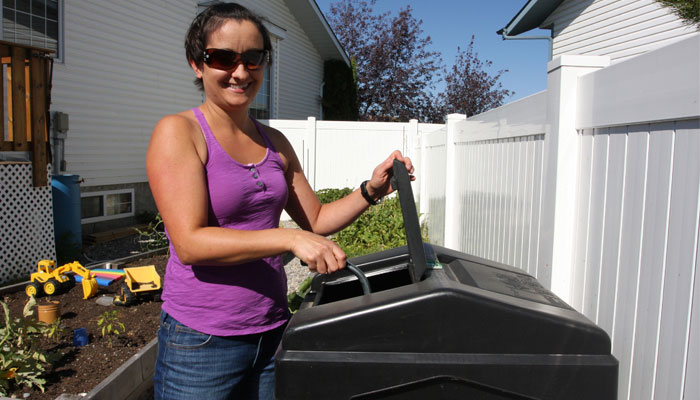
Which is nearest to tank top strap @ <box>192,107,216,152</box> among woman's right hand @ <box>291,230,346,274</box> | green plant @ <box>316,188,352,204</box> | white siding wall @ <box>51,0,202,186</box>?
woman's right hand @ <box>291,230,346,274</box>

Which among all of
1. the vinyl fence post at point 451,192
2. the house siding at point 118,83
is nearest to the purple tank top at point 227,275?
the vinyl fence post at point 451,192

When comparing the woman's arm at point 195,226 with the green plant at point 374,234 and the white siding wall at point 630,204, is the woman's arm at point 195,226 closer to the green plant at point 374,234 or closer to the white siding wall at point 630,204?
the white siding wall at point 630,204

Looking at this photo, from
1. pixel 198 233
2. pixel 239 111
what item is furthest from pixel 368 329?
pixel 239 111

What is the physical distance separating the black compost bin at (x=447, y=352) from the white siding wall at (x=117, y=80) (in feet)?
25.0

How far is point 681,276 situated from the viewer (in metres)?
1.24

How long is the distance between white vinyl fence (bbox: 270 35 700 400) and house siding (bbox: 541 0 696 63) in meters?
7.51

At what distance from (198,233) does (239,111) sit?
19.7 inches

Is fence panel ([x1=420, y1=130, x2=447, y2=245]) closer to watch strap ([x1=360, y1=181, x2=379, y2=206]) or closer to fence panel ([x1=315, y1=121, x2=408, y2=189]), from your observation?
watch strap ([x1=360, y1=181, x2=379, y2=206])

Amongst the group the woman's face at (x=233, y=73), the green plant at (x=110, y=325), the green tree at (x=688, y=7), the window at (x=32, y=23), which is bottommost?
the green plant at (x=110, y=325)

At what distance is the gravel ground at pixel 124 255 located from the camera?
633 centimetres

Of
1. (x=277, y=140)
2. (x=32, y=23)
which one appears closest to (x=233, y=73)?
(x=277, y=140)

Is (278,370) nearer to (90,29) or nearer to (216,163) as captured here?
(216,163)

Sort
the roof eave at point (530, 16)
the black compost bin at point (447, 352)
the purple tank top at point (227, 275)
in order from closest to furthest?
the black compost bin at point (447, 352) < the purple tank top at point (227, 275) < the roof eave at point (530, 16)

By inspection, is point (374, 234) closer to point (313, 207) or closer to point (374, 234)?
point (374, 234)
